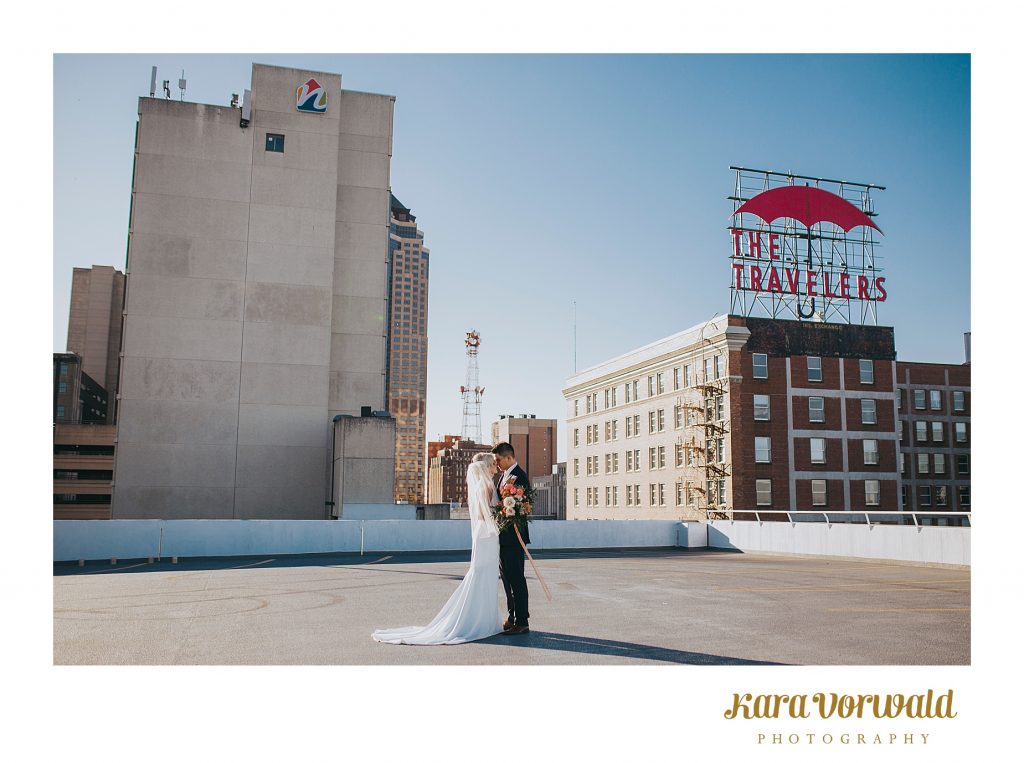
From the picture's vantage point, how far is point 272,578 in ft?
55.9

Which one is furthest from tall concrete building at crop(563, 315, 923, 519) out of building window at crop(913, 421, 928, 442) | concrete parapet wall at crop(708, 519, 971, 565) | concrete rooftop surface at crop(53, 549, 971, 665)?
concrete rooftop surface at crop(53, 549, 971, 665)

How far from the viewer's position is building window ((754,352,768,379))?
57.7 metres

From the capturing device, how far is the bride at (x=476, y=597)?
30.9ft

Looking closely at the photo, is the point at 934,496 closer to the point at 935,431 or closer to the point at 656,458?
the point at 935,431

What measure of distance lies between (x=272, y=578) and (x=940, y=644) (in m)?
12.4

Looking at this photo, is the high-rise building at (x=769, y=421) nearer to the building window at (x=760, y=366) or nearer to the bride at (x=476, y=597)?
the building window at (x=760, y=366)

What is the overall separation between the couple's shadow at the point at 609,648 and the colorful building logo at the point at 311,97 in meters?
31.8

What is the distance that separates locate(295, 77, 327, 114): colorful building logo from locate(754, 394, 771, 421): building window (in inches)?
1394

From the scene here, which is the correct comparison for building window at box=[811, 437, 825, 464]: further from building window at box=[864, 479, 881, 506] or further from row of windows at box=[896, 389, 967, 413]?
row of windows at box=[896, 389, 967, 413]

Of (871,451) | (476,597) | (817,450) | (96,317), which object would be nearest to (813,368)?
(817,450)

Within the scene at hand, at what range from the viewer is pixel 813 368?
59125 millimetres

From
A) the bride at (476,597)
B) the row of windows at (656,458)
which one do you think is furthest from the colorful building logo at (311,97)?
the row of windows at (656,458)
